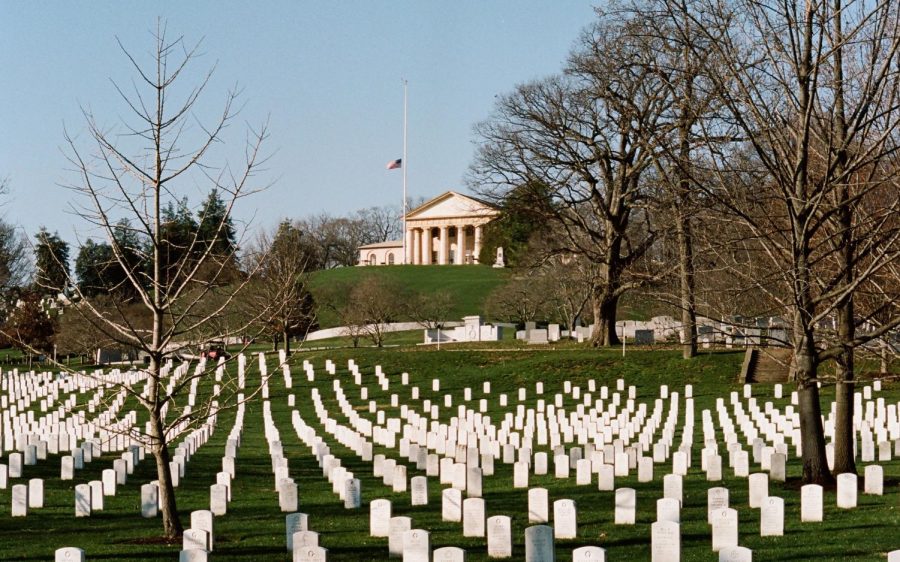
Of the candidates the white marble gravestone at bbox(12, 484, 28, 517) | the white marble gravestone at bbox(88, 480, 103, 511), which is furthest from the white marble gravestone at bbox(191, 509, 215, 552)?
the white marble gravestone at bbox(12, 484, 28, 517)

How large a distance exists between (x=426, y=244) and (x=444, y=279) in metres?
24.1

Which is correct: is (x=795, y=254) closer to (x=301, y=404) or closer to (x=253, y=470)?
(x=253, y=470)

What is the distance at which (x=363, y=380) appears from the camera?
38.5 m

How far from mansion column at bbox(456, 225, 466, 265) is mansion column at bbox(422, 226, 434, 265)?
3.14 metres

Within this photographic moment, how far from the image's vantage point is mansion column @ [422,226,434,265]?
120250 millimetres

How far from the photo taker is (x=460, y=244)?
118m

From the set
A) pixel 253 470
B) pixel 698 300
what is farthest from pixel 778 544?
pixel 253 470

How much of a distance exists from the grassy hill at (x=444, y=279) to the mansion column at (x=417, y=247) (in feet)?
47.9

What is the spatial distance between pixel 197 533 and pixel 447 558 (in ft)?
8.64

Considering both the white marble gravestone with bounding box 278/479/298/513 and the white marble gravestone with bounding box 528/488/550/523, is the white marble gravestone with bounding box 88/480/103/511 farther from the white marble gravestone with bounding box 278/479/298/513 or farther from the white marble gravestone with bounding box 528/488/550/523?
the white marble gravestone with bounding box 528/488/550/523

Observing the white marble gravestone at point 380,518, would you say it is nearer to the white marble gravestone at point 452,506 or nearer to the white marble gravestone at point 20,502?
the white marble gravestone at point 452,506

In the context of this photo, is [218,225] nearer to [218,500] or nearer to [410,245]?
[218,500]

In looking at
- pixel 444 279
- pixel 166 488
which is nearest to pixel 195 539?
pixel 166 488

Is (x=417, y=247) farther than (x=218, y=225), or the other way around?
(x=417, y=247)
